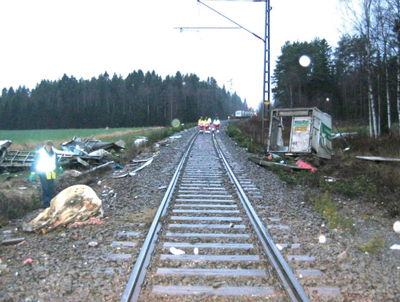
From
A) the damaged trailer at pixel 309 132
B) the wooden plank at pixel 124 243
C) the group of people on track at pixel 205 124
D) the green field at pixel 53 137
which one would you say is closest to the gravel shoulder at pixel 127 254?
the wooden plank at pixel 124 243

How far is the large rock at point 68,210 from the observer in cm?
730

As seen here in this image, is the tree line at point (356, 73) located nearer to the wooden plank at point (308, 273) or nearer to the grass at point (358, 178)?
the grass at point (358, 178)

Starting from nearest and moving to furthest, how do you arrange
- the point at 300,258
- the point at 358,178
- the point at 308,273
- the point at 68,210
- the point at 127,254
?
1. the point at 308,273
2. the point at 300,258
3. the point at 127,254
4. the point at 68,210
5. the point at 358,178

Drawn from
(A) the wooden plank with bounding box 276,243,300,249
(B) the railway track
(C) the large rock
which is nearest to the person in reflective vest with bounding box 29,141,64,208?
(C) the large rock

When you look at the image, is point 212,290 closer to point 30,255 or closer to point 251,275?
point 251,275

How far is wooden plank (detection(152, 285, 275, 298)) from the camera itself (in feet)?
14.9

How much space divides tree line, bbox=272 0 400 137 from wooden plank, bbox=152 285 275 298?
64.9 feet

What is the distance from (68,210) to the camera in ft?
24.7

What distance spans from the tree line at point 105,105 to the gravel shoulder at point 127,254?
95.8 m

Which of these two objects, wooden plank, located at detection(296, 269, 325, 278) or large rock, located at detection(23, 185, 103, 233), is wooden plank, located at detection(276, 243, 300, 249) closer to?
wooden plank, located at detection(296, 269, 325, 278)

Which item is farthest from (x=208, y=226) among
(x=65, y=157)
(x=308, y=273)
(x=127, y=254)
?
(x=65, y=157)

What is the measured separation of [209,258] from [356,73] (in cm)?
2497

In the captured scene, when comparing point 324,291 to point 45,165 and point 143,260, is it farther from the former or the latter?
point 45,165

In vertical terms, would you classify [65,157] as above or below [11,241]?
above
